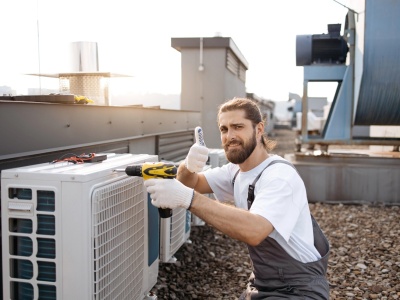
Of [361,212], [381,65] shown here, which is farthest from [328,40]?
[361,212]

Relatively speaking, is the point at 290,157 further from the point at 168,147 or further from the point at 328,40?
the point at 168,147

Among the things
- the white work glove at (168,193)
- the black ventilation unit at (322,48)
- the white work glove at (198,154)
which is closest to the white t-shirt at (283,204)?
the white work glove at (198,154)

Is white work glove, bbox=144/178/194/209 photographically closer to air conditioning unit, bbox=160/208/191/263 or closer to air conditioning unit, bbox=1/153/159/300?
air conditioning unit, bbox=1/153/159/300

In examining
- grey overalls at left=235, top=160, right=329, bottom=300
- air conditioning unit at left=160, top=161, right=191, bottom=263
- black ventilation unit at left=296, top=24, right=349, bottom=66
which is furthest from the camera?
black ventilation unit at left=296, top=24, right=349, bottom=66

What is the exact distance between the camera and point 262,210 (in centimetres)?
217

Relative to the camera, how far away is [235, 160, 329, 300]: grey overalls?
93.4 inches

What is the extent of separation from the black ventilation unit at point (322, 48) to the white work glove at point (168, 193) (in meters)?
5.86

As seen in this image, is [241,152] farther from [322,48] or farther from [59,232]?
[322,48]

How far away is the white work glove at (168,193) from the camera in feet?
6.94

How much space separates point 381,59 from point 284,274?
5309 mm

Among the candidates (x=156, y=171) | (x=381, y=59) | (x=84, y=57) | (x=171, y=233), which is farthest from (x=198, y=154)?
(x=381, y=59)

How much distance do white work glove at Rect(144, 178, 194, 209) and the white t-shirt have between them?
0.36 meters

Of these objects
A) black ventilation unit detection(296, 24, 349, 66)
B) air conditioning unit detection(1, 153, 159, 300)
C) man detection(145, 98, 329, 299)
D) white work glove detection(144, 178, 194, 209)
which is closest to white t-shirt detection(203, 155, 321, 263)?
man detection(145, 98, 329, 299)

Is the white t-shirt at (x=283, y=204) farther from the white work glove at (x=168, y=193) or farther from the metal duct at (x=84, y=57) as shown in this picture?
the metal duct at (x=84, y=57)
